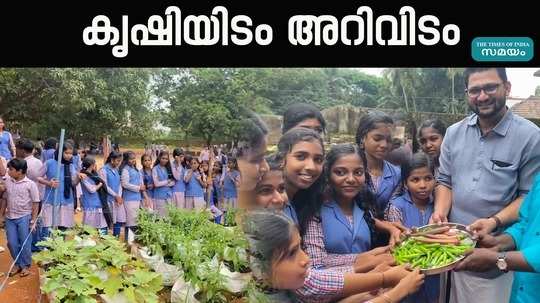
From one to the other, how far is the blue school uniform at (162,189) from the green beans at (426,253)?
317cm

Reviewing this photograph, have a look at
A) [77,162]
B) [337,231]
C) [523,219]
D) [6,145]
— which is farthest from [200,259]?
[6,145]

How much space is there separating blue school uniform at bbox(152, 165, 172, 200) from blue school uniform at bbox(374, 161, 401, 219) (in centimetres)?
306

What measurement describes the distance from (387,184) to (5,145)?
4.05 meters

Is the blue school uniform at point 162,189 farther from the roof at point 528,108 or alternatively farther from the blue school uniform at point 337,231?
the roof at point 528,108

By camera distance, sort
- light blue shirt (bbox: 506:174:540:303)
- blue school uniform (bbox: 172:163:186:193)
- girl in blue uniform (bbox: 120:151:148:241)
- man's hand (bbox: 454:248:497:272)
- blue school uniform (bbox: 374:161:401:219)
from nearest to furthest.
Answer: light blue shirt (bbox: 506:174:540:303)
man's hand (bbox: 454:248:497:272)
blue school uniform (bbox: 374:161:401:219)
girl in blue uniform (bbox: 120:151:148:241)
blue school uniform (bbox: 172:163:186:193)

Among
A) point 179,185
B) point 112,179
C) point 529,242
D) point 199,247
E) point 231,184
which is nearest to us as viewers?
point 529,242

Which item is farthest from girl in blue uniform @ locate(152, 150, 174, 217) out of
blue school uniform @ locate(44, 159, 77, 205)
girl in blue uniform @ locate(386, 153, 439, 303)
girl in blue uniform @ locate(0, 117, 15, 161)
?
girl in blue uniform @ locate(386, 153, 439, 303)

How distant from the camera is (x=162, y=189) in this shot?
5121mm

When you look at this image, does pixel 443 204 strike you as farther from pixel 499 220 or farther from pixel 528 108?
pixel 528 108

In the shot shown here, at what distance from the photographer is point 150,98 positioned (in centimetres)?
362

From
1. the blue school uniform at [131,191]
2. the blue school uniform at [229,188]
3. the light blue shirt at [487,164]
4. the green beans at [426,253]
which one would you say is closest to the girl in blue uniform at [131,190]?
the blue school uniform at [131,191]

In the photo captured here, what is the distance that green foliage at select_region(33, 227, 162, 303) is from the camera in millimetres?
2523

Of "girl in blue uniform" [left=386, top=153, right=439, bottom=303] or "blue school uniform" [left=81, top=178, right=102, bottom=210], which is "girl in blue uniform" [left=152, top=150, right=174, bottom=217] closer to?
"blue school uniform" [left=81, top=178, right=102, bottom=210]

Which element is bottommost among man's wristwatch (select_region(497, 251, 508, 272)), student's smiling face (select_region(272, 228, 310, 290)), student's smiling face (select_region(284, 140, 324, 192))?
student's smiling face (select_region(272, 228, 310, 290))
